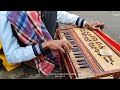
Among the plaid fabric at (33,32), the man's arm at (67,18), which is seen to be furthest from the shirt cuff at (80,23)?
the plaid fabric at (33,32)

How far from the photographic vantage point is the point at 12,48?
6.13 feet

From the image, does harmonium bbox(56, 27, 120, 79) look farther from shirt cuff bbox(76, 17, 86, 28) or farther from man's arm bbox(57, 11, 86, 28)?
man's arm bbox(57, 11, 86, 28)

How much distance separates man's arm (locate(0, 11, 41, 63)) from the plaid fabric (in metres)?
0.06

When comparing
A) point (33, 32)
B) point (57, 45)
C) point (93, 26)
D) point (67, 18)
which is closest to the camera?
point (57, 45)

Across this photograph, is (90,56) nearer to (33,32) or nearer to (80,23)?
(33,32)

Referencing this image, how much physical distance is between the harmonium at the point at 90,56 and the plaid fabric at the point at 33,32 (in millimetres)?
160

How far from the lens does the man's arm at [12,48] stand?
71.8 inches

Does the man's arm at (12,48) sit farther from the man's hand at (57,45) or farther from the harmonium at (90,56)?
the harmonium at (90,56)

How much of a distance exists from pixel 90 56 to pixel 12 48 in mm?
680

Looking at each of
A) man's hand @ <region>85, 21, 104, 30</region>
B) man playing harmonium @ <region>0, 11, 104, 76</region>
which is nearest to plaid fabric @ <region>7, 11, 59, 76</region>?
man playing harmonium @ <region>0, 11, 104, 76</region>

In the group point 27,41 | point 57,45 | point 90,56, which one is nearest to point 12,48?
point 27,41

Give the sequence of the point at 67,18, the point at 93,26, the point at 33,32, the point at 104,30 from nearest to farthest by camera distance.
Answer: the point at 33,32
the point at 93,26
the point at 67,18
the point at 104,30

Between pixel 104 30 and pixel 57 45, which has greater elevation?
pixel 57 45

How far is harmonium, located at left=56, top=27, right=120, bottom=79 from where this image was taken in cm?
160
